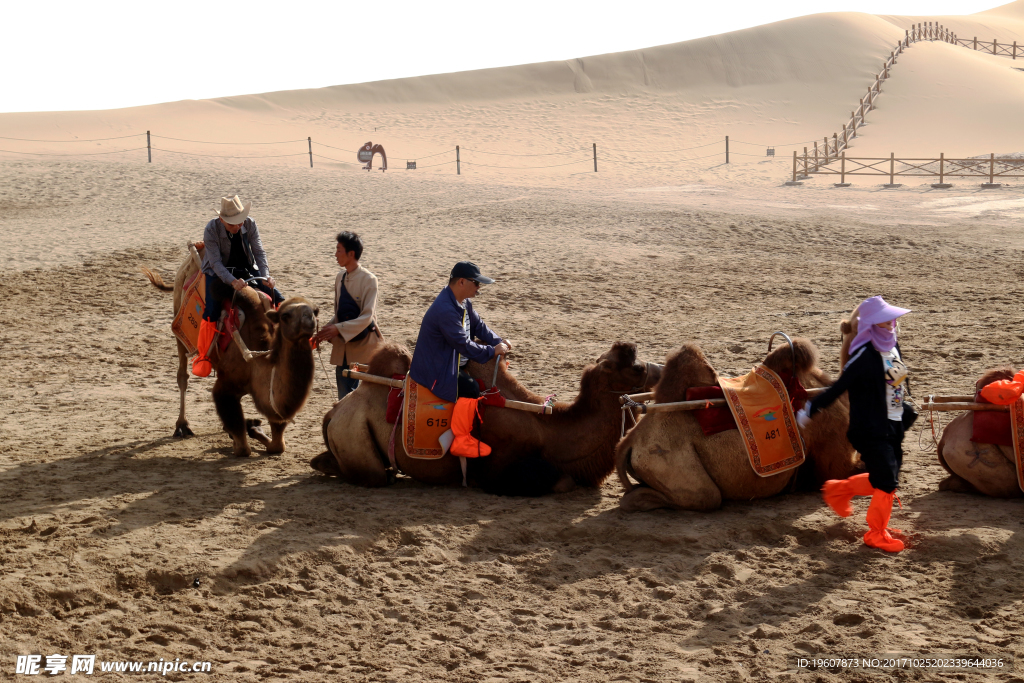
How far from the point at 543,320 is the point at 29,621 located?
9146 mm

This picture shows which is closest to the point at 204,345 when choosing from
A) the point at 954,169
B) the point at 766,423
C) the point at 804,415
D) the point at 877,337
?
the point at 766,423

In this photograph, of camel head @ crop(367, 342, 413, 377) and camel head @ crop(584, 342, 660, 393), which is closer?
camel head @ crop(584, 342, 660, 393)

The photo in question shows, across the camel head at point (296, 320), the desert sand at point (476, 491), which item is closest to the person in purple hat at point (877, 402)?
the desert sand at point (476, 491)

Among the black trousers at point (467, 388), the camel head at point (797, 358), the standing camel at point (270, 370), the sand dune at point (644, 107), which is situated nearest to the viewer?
the camel head at point (797, 358)

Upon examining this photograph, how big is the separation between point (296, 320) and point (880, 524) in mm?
4361

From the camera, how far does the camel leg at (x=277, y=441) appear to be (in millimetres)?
7973

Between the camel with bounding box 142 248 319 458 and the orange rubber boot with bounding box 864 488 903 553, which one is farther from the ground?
the camel with bounding box 142 248 319 458

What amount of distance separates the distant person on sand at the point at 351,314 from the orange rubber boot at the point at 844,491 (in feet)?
12.5

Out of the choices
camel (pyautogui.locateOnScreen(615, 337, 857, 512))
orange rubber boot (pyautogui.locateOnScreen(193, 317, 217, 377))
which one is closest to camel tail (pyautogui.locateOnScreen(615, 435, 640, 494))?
camel (pyautogui.locateOnScreen(615, 337, 857, 512))

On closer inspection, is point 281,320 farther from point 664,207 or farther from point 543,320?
point 664,207

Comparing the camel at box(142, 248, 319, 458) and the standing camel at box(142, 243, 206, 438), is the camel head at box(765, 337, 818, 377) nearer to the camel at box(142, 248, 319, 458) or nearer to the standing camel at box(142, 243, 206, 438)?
the camel at box(142, 248, 319, 458)

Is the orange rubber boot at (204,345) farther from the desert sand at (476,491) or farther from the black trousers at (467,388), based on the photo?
the black trousers at (467,388)

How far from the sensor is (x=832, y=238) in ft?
60.7

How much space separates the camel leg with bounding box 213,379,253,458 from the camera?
789 centimetres
